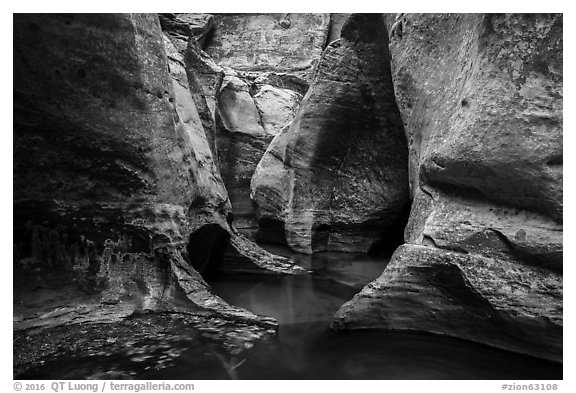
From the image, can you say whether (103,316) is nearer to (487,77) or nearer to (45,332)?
(45,332)

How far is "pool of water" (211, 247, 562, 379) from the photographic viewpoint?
8.93ft

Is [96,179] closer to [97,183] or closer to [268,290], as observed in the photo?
[97,183]

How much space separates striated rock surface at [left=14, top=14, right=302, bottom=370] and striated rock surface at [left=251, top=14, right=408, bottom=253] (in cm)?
339

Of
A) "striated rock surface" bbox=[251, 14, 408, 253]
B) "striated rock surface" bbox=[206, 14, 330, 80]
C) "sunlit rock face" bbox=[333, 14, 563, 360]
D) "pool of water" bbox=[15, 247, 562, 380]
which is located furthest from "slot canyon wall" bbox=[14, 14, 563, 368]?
"striated rock surface" bbox=[206, 14, 330, 80]

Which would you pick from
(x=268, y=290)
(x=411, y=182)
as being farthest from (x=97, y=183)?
(x=411, y=182)

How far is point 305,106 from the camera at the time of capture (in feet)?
23.9

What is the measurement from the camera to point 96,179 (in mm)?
3615

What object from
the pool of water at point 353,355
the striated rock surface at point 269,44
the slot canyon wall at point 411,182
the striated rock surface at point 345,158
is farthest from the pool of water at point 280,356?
the striated rock surface at point 269,44

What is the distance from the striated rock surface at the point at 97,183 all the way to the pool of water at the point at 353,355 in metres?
0.32

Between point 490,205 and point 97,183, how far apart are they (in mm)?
2936

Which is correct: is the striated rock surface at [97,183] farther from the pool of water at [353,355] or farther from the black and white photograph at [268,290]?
the pool of water at [353,355]

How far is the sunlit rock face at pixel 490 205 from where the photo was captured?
291cm

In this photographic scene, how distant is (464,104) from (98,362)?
120 inches

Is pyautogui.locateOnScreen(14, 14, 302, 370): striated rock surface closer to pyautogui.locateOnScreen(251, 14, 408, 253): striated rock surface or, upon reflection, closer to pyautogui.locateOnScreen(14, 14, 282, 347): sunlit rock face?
pyautogui.locateOnScreen(14, 14, 282, 347): sunlit rock face
